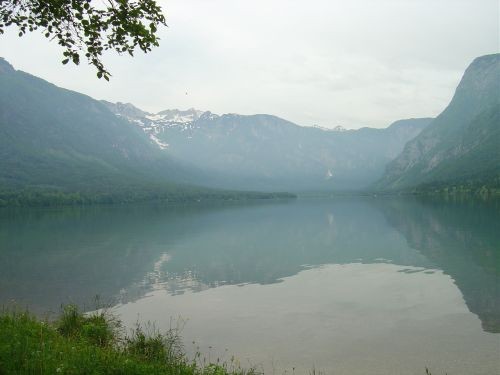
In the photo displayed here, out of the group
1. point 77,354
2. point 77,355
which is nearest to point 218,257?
point 77,354

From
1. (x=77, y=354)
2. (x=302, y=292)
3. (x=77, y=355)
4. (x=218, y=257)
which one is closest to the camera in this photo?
(x=77, y=355)

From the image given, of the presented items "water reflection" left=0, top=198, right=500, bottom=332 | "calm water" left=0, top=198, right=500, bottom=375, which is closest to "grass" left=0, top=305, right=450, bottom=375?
"calm water" left=0, top=198, right=500, bottom=375

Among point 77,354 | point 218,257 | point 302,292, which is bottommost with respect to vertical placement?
point 218,257

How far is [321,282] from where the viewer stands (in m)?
39.7

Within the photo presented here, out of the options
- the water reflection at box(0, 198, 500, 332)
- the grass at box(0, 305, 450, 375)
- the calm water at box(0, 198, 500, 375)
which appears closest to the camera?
the grass at box(0, 305, 450, 375)

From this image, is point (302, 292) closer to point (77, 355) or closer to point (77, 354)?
point (77, 354)

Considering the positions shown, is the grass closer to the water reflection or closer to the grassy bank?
the grassy bank

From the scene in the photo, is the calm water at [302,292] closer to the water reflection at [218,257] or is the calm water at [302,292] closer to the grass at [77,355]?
the water reflection at [218,257]

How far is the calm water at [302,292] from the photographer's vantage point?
2222 cm

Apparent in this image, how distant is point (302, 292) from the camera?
36.1m

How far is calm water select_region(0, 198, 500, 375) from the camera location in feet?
72.9

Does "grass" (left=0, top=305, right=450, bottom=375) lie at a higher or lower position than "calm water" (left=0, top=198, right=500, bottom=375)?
higher

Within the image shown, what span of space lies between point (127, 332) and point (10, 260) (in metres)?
37.7

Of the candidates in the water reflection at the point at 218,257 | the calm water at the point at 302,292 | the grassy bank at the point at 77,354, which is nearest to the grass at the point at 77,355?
the grassy bank at the point at 77,354
